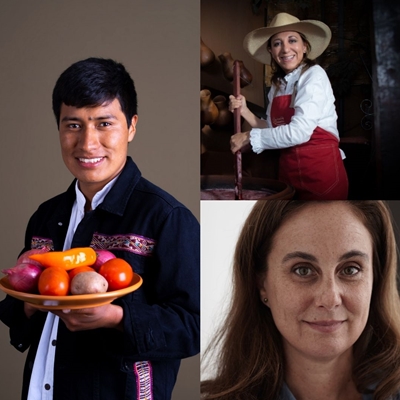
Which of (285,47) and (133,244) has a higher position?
(285,47)

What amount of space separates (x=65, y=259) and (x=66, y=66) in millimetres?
1033

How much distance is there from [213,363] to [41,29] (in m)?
1.35

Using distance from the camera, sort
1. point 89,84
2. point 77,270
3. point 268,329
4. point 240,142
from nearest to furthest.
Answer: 1. point 77,270
2. point 268,329
3. point 89,84
4. point 240,142

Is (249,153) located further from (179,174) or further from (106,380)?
(106,380)

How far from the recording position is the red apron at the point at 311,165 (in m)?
1.73

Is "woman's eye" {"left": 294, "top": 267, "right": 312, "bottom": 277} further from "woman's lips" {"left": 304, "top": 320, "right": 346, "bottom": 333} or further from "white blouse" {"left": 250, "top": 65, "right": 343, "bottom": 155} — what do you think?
"white blouse" {"left": 250, "top": 65, "right": 343, "bottom": 155}

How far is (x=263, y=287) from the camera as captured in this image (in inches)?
60.6

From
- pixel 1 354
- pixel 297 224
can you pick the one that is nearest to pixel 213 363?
pixel 297 224

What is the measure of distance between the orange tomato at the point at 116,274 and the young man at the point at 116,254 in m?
0.06

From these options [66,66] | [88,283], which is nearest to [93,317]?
[88,283]

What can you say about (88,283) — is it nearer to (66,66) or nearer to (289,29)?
(289,29)

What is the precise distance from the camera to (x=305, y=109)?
1.71 meters

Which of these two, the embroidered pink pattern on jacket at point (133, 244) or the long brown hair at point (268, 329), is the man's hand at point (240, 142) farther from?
the embroidered pink pattern on jacket at point (133, 244)

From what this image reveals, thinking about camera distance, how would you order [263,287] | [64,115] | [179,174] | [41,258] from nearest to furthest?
[41,258] → [263,287] → [64,115] → [179,174]
